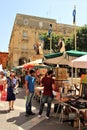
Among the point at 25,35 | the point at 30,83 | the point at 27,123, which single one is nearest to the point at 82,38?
the point at 25,35

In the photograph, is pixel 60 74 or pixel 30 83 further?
pixel 60 74

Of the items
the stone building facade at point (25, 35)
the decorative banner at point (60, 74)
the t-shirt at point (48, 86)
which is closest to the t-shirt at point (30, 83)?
the t-shirt at point (48, 86)

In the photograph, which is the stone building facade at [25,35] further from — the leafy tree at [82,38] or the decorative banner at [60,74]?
the decorative banner at [60,74]

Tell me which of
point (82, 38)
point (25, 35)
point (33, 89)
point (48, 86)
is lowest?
point (33, 89)

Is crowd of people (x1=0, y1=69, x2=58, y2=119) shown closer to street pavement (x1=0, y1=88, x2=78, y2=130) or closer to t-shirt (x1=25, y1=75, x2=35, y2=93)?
t-shirt (x1=25, y1=75, x2=35, y2=93)

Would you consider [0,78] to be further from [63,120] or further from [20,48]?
[20,48]

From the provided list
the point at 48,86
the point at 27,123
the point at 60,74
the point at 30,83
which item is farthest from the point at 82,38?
the point at 27,123

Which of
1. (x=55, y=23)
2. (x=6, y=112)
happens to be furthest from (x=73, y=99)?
(x=55, y=23)

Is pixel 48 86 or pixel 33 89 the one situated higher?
pixel 48 86

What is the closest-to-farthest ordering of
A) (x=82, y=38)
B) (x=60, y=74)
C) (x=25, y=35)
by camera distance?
(x=60, y=74) → (x=82, y=38) → (x=25, y=35)

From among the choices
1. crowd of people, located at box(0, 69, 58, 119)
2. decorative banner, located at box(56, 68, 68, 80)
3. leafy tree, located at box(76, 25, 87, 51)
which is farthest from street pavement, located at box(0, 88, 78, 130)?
leafy tree, located at box(76, 25, 87, 51)

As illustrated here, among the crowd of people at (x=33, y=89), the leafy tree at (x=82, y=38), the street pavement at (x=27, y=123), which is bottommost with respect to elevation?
the street pavement at (x=27, y=123)

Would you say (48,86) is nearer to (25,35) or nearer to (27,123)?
(27,123)

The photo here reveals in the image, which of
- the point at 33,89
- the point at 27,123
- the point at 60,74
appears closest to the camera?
the point at 27,123
